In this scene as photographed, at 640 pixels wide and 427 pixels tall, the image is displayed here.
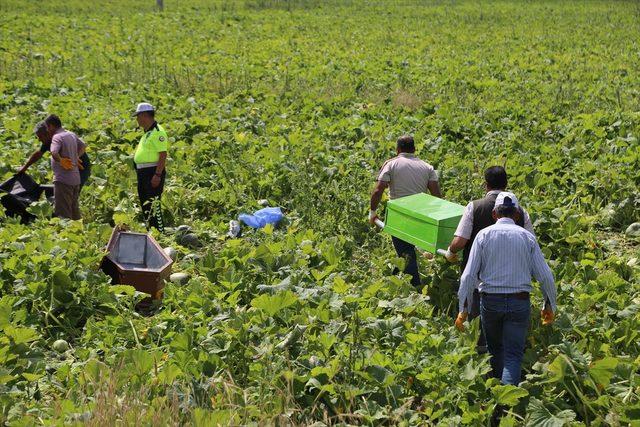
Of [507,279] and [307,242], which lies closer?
[507,279]

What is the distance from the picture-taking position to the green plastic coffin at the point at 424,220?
611cm

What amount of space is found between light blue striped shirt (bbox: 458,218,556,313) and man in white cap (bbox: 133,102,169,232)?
3.90 meters

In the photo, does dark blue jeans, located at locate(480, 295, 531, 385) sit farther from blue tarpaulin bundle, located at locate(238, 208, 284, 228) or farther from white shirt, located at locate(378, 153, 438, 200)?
blue tarpaulin bundle, located at locate(238, 208, 284, 228)

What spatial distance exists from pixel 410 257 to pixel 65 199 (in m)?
3.70

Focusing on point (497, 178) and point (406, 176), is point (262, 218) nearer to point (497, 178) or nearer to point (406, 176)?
point (406, 176)

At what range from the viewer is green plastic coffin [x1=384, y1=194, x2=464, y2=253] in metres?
6.11

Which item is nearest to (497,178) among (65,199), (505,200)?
(505,200)

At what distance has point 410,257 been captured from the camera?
6.82 meters

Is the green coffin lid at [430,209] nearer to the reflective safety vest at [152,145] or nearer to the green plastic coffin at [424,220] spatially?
the green plastic coffin at [424,220]

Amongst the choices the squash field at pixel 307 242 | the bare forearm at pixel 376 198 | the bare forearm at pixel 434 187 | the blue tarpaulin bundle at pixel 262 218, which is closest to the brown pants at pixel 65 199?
the squash field at pixel 307 242

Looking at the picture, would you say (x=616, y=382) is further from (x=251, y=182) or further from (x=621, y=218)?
(x=251, y=182)

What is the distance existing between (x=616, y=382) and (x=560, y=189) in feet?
16.0

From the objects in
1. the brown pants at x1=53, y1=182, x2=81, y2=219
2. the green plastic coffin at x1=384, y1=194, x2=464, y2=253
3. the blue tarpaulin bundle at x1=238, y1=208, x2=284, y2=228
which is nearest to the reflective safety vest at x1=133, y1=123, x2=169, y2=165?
the brown pants at x1=53, y1=182, x2=81, y2=219

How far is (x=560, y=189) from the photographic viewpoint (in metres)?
9.55
